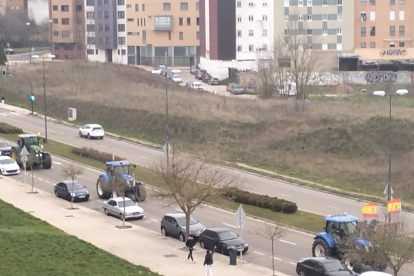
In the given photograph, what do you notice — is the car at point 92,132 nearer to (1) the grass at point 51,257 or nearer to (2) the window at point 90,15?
(1) the grass at point 51,257

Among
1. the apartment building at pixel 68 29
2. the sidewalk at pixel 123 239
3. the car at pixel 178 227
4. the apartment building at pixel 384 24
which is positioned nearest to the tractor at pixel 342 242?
the sidewalk at pixel 123 239

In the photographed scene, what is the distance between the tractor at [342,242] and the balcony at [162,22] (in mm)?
97388

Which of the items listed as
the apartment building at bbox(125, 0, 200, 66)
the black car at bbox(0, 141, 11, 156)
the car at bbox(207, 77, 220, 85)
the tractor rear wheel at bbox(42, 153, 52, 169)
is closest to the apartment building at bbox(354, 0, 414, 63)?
the car at bbox(207, 77, 220, 85)

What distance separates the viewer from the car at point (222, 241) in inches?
1137

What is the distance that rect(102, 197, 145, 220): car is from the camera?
35.6 m

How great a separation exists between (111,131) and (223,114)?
36.5 ft

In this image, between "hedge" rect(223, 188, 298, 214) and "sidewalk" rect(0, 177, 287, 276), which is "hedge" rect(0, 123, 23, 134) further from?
"hedge" rect(223, 188, 298, 214)

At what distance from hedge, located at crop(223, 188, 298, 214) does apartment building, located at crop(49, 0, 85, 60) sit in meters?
96.5

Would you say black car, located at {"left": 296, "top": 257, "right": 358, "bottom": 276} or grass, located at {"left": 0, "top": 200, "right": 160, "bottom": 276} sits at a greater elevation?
grass, located at {"left": 0, "top": 200, "right": 160, "bottom": 276}

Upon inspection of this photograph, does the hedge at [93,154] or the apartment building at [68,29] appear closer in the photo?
the hedge at [93,154]

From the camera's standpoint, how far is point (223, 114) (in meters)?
64.1

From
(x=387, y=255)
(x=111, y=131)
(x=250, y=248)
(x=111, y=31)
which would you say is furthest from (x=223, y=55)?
(x=387, y=255)

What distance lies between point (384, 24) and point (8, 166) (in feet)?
239

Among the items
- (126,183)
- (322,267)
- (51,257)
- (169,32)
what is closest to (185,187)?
(126,183)
